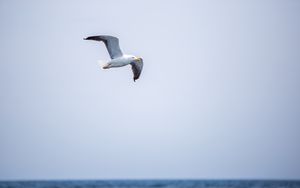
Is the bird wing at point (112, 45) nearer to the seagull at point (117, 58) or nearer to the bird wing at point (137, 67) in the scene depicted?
the seagull at point (117, 58)

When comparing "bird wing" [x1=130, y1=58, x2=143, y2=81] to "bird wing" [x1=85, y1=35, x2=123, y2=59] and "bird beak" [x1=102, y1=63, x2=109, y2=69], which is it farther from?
"bird beak" [x1=102, y1=63, x2=109, y2=69]

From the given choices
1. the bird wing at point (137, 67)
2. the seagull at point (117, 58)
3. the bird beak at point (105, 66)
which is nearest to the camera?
the bird beak at point (105, 66)

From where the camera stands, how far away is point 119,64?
23.6 m

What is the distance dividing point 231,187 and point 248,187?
186 centimetres

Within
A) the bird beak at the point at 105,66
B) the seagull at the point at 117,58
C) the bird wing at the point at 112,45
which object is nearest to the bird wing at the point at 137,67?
the seagull at the point at 117,58

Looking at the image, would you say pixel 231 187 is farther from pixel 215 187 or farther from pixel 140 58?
pixel 140 58

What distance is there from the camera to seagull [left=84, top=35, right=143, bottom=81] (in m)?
23.5

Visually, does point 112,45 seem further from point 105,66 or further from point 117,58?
point 105,66

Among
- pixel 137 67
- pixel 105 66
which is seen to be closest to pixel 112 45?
pixel 105 66

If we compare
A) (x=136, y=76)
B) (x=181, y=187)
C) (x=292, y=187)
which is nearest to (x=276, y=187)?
(x=292, y=187)

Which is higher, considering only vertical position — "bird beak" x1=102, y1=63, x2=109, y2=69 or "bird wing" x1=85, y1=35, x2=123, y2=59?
"bird wing" x1=85, y1=35, x2=123, y2=59

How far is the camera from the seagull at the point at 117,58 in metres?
23.5

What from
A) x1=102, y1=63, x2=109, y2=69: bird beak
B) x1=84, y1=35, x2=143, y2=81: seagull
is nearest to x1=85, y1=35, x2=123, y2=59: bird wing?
x1=84, y1=35, x2=143, y2=81: seagull

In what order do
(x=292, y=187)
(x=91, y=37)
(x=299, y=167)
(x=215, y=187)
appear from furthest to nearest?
(x=299, y=167) → (x=215, y=187) → (x=292, y=187) → (x=91, y=37)
